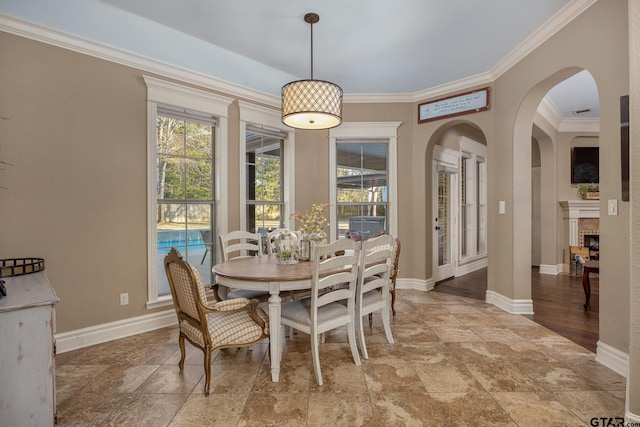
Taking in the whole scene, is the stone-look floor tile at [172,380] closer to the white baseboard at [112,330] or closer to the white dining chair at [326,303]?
the white dining chair at [326,303]

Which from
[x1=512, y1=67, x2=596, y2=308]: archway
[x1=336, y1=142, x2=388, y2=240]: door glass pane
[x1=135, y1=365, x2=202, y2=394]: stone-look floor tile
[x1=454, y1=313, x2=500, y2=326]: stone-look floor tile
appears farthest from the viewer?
[x1=336, y1=142, x2=388, y2=240]: door glass pane

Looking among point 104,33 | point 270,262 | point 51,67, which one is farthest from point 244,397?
point 104,33

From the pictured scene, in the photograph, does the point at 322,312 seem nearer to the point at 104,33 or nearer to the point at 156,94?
the point at 156,94

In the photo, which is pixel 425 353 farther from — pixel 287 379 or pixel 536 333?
pixel 536 333

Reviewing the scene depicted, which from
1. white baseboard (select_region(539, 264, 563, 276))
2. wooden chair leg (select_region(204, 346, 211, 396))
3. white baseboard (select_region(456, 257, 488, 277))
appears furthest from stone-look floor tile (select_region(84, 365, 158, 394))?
white baseboard (select_region(539, 264, 563, 276))

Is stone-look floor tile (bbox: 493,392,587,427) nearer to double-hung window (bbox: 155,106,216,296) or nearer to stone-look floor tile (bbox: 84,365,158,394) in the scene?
stone-look floor tile (bbox: 84,365,158,394)

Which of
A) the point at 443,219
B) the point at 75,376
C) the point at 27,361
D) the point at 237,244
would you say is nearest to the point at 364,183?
the point at 443,219

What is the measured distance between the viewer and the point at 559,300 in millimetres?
4324

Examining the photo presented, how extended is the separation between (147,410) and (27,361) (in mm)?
757

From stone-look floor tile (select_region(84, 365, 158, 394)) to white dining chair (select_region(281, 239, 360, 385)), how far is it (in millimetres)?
1107

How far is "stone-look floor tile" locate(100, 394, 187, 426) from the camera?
1907 mm

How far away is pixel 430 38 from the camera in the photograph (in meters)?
3.35

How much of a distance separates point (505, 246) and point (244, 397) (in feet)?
11.1

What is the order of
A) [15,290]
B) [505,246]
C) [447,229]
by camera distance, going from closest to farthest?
[15,290] < [505,246] < [447,229]
